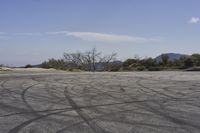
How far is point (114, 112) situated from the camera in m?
12.0

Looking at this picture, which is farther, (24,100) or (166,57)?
(166,57)

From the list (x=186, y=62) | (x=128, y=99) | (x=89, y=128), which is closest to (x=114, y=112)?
(x=89, y=128)

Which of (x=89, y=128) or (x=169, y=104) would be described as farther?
(x=169, y=104)

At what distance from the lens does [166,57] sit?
79375mm

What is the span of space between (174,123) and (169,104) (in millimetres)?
4045

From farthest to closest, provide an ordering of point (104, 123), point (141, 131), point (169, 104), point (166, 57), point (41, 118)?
point (166, 57)
point (169, 104)
point (41, 118)
point (104, 123)
point (141, 131)

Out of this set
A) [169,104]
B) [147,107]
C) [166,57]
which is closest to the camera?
[147,107]

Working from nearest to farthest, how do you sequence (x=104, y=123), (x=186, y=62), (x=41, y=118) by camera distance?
(x=104, y=123) < (x=41, y=118) < (x=186, y=62)

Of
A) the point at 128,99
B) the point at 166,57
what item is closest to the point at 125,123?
the point at 128,99

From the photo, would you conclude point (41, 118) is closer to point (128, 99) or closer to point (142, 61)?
point (128, 99)

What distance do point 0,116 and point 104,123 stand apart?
10.0 ft

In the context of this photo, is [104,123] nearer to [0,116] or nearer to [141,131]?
[141,131]

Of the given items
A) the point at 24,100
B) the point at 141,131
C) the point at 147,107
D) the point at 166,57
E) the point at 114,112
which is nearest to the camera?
the point at 141,131

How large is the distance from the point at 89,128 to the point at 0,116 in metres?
3.13
